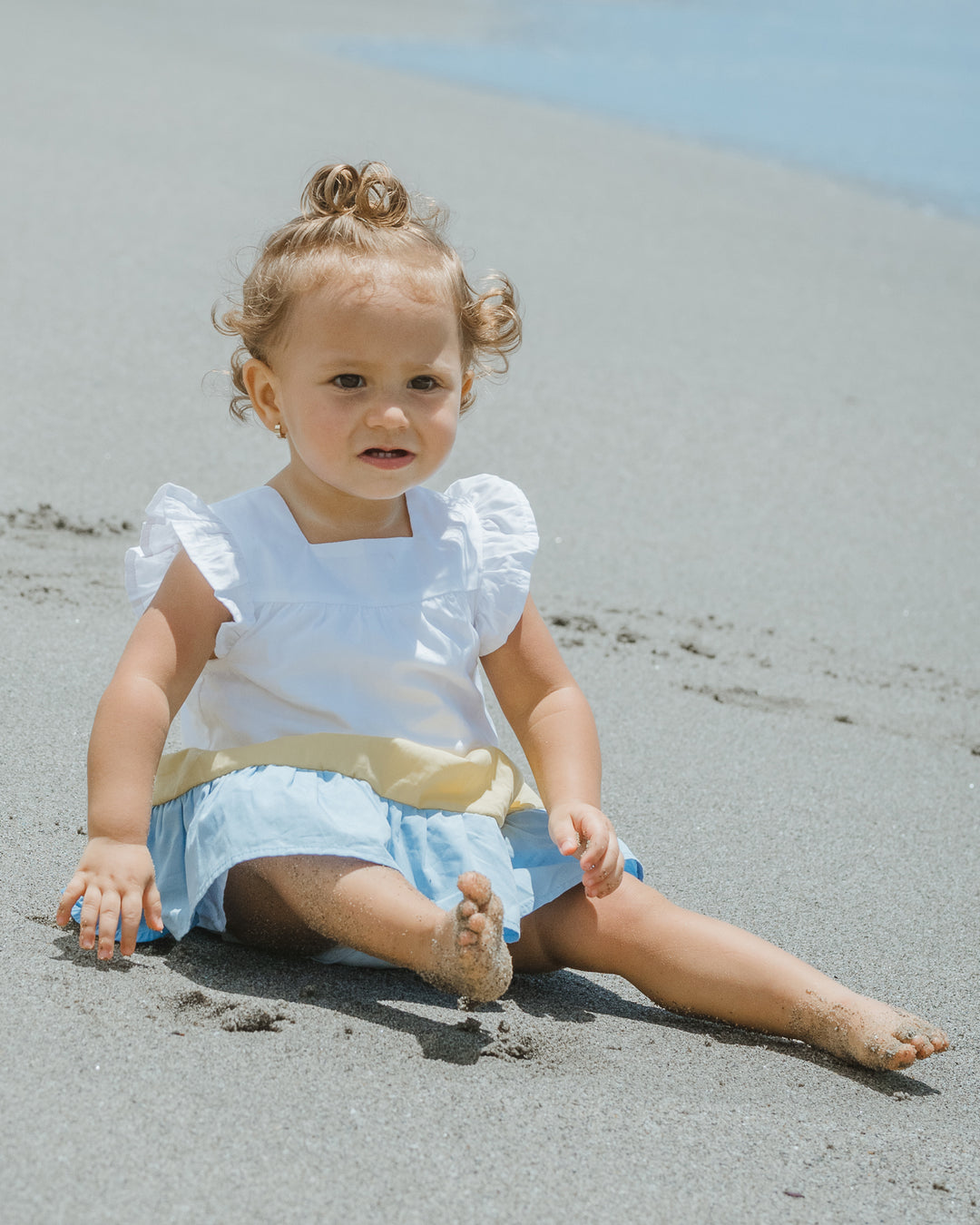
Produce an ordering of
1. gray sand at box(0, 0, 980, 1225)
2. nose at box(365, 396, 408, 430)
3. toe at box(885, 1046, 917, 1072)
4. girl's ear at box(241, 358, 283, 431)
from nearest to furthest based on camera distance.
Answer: gray sand at box(0, 0, 980, 1225) → toe at box(885, 1046, 917, 1072) → nose at box(365, 396, 408, 430) → girl's ear at box(241, 358, 283, 431)

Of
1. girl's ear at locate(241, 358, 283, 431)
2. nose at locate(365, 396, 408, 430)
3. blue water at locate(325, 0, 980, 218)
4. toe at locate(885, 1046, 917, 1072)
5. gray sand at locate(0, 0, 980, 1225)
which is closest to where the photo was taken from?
gray sand at locate(0, 0, 980, 1225)

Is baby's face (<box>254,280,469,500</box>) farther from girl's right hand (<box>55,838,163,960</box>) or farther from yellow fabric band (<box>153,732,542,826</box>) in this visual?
girl's right hand (<box>55,838,163,960</box>)

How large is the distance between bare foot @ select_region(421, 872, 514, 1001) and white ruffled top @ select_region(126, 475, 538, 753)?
389 millimetres

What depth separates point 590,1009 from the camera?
1.92 m

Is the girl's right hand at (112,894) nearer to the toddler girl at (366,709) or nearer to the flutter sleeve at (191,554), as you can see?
the toddler girl at (366,709)

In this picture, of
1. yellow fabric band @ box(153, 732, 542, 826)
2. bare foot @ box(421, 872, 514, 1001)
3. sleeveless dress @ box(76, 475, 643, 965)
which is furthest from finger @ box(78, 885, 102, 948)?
bare foot @ box(421, 872, 514, 1001)

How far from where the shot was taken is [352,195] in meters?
2.09

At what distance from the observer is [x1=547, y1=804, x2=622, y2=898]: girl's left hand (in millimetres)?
1854

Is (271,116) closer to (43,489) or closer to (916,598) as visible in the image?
(43,489)

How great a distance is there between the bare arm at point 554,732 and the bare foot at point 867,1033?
290 mm

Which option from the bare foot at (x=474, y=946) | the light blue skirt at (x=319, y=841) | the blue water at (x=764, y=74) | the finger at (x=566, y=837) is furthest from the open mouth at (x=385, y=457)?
the blue water at (x=764, y=74)

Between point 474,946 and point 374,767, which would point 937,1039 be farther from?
point 374,767

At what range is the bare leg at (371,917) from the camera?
64.7 inches

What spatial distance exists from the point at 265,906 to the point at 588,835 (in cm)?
41
